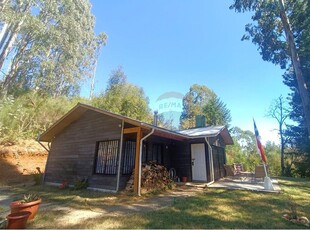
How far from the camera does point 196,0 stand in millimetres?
10719

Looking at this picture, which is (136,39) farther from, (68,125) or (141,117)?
(141,117)

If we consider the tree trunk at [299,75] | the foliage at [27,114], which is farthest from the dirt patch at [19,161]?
the tree trunk at [299,75]

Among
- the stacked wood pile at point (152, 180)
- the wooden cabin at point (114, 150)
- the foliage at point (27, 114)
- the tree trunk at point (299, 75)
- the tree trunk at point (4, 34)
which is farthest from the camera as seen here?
the tree trunk at point (4, 34)

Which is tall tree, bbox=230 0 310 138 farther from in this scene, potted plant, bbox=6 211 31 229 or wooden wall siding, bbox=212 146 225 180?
potted plant, bbox=6 211 31 229

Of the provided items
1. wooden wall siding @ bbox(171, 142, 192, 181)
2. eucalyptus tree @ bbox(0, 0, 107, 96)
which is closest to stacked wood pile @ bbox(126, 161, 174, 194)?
wooden wall siding @ bbox(171, 142, 192, 181)

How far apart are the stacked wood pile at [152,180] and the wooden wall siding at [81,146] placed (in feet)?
4.31

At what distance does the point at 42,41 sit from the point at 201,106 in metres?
24.1

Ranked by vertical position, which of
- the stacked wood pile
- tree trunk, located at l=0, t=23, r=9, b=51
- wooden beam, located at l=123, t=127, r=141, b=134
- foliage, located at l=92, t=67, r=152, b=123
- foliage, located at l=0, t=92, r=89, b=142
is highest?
tree trunk, located at l=0, t=23, r=9, b=51

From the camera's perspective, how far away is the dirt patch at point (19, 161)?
37.1ft

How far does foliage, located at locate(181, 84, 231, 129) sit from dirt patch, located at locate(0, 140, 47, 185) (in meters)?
19.9

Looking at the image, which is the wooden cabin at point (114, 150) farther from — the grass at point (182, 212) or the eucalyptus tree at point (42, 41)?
the eucalyptus tree at point (42, 41)

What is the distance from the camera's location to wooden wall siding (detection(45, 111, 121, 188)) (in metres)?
8.47

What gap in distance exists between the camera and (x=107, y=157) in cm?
836

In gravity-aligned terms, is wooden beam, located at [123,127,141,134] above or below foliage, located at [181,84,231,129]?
below
